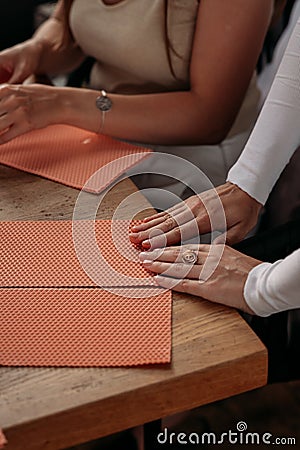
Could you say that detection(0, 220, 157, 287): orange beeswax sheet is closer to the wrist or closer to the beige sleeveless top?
the wrist

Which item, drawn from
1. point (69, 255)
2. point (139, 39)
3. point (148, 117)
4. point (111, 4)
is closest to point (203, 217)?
point (69, 255)

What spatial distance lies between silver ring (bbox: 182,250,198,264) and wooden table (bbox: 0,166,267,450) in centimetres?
11

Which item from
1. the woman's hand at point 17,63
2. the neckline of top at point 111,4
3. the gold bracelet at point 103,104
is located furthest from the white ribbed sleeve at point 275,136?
the woman's hand at point 17,63

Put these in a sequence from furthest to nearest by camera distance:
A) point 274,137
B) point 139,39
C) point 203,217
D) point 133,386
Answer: point 139,39, point 274,137, point 203,217, point 133,386

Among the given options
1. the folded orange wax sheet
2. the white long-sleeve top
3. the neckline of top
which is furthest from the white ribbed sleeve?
the neckline of top

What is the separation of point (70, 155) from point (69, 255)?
0.33m

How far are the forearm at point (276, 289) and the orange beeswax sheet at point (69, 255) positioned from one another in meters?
0.14

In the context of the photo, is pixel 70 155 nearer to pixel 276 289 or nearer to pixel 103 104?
pixel 103 104

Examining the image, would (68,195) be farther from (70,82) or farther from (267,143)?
(70,82)

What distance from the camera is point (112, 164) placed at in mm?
1324

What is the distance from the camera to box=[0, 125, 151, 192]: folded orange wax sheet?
50.9 inches

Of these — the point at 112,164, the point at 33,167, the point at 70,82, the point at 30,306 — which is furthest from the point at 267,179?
the point at 70,82

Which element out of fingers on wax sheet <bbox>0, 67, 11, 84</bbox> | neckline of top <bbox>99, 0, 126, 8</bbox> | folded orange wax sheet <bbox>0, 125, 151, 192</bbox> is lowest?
fingers on wax sheet <bbox>0, 67, 11, 84</bbox>

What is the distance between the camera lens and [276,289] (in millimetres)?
1021
